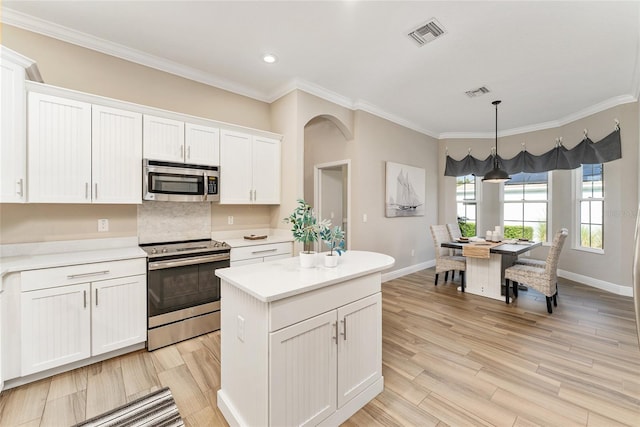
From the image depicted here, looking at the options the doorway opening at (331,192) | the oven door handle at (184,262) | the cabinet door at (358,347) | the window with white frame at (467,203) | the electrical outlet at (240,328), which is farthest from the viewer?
the window with white frame at (467,203)

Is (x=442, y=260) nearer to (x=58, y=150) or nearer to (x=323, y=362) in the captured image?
(x=323, y=362)

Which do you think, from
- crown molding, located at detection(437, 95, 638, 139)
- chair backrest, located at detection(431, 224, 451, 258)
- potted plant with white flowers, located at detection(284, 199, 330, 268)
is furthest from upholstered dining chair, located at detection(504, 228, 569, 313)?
potted plant with white flowers, located at detection(284, 199, 330, 268)

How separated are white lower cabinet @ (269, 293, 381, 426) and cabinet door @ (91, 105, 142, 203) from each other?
223cm

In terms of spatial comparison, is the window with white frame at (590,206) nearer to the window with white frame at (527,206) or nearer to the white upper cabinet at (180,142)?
the window with white frame at (527,206)

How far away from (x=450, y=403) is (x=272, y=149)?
10.5ft

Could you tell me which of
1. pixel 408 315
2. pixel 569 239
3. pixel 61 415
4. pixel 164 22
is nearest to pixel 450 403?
pixel 408 315

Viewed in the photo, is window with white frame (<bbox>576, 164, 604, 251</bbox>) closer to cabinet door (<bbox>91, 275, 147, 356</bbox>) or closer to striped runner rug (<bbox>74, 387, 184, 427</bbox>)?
striped runner rug (<bbox>74, 387, 184, 427</bbox>)

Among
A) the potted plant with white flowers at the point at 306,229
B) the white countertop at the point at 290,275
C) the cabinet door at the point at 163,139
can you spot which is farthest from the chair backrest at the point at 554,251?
the cabinet door at the point at 163,139

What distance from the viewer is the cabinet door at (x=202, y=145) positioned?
2.95 metres

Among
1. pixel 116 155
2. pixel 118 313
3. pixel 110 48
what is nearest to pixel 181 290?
pixel 118 313

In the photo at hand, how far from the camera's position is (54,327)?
2088 mm

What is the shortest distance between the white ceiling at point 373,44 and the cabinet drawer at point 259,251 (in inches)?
83.1

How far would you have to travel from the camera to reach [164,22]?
243 centimetres

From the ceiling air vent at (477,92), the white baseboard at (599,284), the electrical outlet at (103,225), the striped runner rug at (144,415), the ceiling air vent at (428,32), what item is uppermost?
the ceiling air vent at (477,92)
